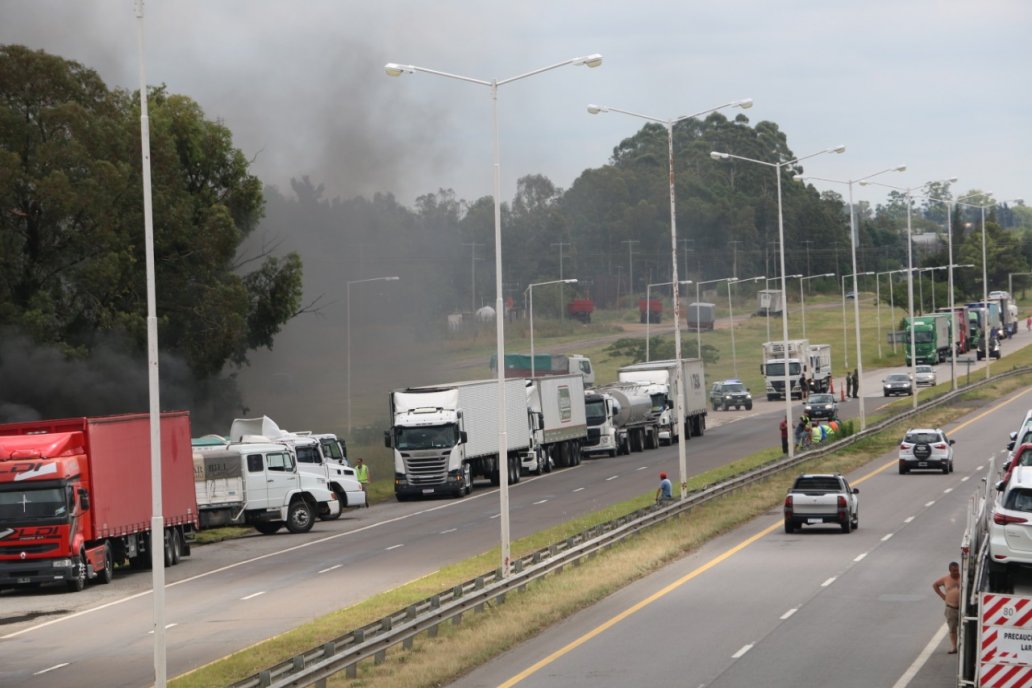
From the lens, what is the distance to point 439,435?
167 feet

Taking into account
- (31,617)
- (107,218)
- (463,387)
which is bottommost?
(31,617)

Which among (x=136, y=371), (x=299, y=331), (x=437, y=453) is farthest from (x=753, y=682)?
(x=299, y=331)

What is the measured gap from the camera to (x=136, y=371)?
58406mm

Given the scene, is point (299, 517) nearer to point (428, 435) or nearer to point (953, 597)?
point (428, 435)

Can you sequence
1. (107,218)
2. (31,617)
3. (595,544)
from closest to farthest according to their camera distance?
(31,617), (595,544), (107,218)

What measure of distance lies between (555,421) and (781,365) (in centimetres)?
3570

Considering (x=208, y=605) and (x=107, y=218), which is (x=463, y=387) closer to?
(x=107, y=218)

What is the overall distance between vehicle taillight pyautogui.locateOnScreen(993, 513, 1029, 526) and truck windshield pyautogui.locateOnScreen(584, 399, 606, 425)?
4469 cm

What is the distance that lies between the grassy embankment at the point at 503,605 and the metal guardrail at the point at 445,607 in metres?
0.23

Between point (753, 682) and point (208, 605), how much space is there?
1407cm

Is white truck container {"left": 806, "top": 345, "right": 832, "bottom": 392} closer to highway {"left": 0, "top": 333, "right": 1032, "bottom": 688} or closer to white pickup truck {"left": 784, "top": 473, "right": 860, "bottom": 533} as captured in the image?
highway {"left": 0, "top": 333, "right": 1032, "bottom": 688}

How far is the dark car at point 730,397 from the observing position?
301 ft

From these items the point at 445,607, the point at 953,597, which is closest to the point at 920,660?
the point at 953,597

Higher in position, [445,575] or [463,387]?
[463,387]
